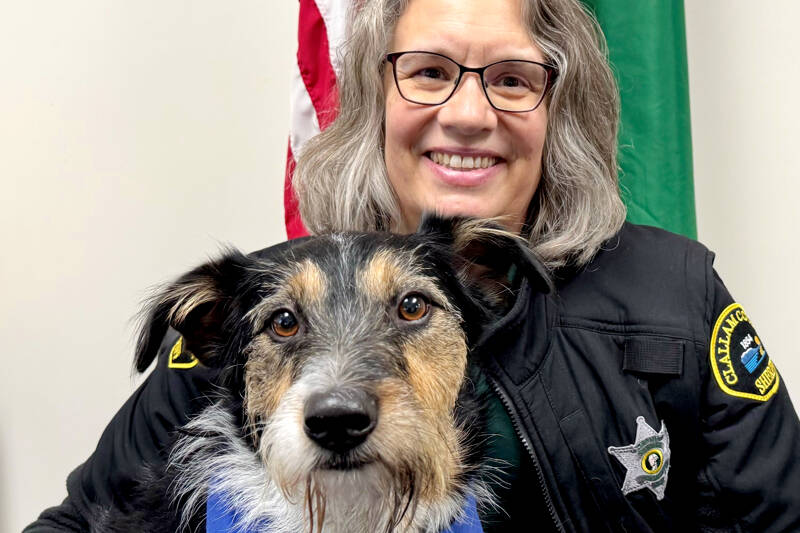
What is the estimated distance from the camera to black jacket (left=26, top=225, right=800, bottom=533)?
4.84ft

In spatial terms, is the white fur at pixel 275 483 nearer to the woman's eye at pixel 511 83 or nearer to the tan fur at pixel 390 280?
the tan fur at pixel 390 280

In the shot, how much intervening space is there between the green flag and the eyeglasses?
0.51m

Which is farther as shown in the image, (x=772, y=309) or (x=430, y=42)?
(x=772, y=309)

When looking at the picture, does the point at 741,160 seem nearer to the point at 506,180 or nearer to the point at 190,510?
the point at 506,180

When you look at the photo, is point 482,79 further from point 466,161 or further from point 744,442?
point 744,442

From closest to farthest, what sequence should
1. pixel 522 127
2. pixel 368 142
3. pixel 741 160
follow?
pixel 522 127
pixel 368 142
pixel 741 160

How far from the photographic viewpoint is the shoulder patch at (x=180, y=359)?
67.4 inches

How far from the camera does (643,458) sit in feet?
4.88

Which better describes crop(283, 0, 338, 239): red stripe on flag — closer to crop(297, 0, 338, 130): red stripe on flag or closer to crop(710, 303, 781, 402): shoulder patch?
crop(297, 0, 338, 130): red stripe on flag

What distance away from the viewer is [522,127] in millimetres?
1731

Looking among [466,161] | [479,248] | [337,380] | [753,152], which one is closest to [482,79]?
[466,161]

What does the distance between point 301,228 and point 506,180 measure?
0.90 meters

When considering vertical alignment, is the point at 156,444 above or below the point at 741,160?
below

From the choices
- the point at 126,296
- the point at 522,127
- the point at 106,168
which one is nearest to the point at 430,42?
the point at 522,127
